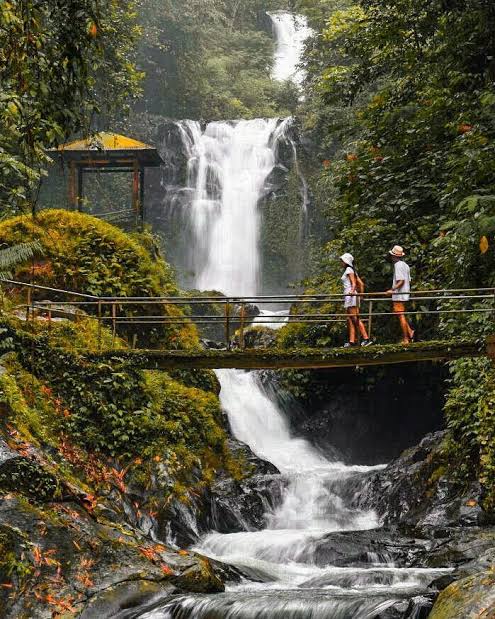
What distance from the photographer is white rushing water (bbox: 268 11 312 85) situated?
52250mm

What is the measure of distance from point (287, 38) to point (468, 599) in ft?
171

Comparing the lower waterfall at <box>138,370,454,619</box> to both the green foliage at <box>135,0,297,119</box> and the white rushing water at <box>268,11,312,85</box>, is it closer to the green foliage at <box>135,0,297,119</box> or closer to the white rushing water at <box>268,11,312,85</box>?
the green foliage at <box>135,0,297,119</box>

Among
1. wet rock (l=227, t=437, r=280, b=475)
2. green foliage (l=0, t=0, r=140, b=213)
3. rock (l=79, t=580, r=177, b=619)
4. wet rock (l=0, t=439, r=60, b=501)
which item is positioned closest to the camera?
green foliage (l=0, t=0, r=140, b=213)

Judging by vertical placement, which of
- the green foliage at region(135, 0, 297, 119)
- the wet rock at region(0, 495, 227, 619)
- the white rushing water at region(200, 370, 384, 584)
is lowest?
the white rushing water at region(200, 370, 384, 584)

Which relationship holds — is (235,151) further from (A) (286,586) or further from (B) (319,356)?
(A) (286,586)

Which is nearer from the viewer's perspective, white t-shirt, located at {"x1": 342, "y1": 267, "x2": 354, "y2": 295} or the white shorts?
the white shorts

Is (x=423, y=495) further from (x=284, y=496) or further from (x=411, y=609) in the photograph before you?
(x=411, y=609)

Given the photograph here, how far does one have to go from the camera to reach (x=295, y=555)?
11773 millimetres

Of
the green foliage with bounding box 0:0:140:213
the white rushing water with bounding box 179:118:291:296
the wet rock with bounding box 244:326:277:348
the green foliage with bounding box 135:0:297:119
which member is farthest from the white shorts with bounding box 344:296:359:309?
the green foliage with bounding box 135:0:297:119

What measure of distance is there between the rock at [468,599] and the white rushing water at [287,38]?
47291 millimetres

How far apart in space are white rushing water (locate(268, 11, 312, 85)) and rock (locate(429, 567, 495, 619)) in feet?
155

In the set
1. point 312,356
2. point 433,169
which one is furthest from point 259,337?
point 312,356

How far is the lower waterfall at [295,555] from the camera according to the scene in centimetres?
861

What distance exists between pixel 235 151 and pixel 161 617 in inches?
1163
